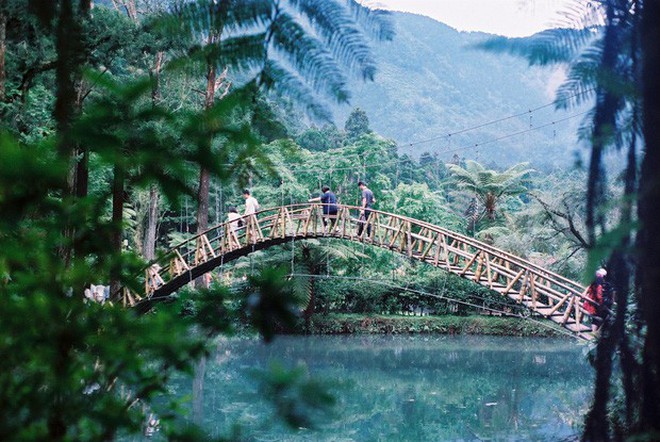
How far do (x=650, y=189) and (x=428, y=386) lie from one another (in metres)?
9.84

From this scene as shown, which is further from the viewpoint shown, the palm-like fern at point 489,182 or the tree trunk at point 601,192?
the palm-like fern at point 489,182

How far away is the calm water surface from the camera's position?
7840mm

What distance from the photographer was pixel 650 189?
738 mm

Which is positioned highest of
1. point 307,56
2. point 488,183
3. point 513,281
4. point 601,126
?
A: point 488,183

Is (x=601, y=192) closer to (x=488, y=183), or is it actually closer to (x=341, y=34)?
(x=341, y=34)

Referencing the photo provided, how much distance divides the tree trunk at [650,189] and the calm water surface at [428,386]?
15.7ft

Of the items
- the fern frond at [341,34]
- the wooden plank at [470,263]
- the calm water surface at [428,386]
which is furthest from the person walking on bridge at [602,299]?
the wooden plank at [470,263]

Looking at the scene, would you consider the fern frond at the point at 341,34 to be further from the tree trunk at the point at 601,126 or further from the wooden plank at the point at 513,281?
the wooden plank at the point at 513,281

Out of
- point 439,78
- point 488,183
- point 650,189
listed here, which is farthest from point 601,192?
point 488,183

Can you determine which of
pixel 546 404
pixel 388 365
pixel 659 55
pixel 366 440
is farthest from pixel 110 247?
pixel 388 365

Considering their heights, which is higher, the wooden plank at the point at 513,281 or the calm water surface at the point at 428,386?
the wooden plank at the point at 513,281

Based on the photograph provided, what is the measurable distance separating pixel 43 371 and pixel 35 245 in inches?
7.9

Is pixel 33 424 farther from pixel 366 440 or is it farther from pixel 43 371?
pixel 366 440

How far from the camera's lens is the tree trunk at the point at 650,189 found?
726mm
